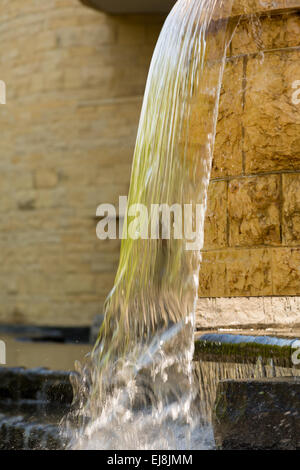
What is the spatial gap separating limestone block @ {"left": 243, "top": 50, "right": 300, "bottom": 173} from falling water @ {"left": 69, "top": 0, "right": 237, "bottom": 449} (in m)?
0.18

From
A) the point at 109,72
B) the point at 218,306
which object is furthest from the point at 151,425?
the point at 109,72

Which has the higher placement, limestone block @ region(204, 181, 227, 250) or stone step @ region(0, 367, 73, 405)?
limestone block @ region(204, 181, 227, 250)

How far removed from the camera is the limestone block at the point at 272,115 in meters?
2.45

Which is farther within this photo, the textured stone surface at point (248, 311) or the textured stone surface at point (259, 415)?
the textured stone surface at point (248, 311)

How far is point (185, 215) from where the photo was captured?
271 cm

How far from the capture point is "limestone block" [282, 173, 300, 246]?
2.40 m

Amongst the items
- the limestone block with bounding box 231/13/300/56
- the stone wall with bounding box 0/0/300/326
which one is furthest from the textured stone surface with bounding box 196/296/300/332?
the stone wall with bounding box 0/0/300/326

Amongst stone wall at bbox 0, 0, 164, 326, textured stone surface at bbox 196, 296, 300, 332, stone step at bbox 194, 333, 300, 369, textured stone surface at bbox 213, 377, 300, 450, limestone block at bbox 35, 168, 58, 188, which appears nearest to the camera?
textured stone surface at bbox 213, 377, 300, 450

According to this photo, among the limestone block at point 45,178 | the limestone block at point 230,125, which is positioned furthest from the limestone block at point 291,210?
the limestone block at point 45,178

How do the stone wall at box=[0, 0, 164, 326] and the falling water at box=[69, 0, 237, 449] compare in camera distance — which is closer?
the falling water at box=[69, 0, 237, 449]

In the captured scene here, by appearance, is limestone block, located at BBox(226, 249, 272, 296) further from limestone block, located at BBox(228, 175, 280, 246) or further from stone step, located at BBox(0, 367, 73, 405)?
stone step, located at BBox(0, 367, 73, 405)

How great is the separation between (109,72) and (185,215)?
613cm

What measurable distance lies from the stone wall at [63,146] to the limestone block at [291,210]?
591cm

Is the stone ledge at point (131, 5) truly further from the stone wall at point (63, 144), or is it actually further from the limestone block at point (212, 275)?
the limestone block at point (212, 275)
